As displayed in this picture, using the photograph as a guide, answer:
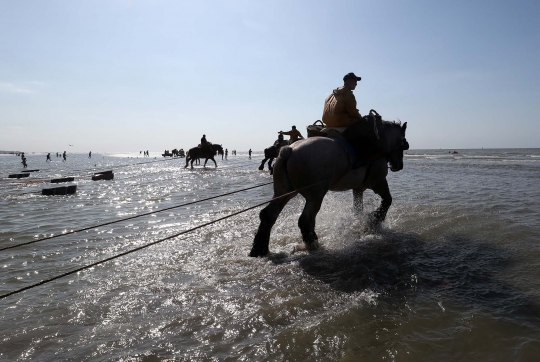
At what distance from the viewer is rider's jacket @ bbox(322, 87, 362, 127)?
561cm

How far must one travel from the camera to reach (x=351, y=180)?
18.7 ft

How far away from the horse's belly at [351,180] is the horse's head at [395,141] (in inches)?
35.3

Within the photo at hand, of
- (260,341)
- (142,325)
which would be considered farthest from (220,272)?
(260,341)

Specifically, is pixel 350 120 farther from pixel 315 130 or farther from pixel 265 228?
pixel 265 228

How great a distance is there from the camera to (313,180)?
501 centimetres

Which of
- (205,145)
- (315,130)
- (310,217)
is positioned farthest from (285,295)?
(205,145)

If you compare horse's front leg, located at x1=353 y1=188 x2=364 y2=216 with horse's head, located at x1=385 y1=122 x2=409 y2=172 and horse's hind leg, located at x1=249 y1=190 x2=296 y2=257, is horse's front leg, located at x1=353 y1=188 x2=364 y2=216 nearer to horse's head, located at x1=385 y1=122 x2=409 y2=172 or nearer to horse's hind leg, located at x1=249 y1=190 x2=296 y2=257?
horse's head, located at x1=385 y1=122 x2=409 y2=172

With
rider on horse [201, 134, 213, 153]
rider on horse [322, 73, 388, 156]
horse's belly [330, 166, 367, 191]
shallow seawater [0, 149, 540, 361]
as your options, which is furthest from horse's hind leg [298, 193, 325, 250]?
rider on horse [201, 134, 213, 153]

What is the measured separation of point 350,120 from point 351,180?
1068 mm

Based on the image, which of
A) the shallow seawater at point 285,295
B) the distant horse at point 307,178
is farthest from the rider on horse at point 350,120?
the shallow seawater at point 285,295

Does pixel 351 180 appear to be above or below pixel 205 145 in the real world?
below

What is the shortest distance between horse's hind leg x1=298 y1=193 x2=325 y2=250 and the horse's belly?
0.52 meters

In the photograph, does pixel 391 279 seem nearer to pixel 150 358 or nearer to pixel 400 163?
pixel 150 358

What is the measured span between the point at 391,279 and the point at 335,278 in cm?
68
